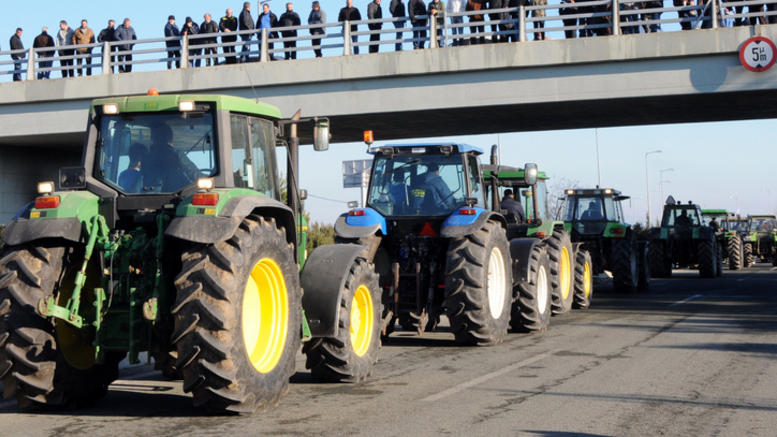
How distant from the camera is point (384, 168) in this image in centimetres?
1370

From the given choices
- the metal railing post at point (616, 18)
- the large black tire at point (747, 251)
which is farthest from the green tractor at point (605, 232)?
the large black tire at point (747, 251)

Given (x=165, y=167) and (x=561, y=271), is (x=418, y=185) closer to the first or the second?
(x=561, y=271)

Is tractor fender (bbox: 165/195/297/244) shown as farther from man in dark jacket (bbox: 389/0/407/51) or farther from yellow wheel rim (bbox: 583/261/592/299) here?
man in dark jacket (bbox: 389/0/407/51)

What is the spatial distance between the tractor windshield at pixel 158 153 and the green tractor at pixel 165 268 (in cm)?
1

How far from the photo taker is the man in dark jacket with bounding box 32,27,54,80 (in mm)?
27016

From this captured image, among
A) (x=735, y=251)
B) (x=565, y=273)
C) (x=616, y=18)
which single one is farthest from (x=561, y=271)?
(x=735, y=251)

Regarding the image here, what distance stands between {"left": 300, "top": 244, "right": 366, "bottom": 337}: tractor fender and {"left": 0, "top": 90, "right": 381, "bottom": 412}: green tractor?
0.06 ft

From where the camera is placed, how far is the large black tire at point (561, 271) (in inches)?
675

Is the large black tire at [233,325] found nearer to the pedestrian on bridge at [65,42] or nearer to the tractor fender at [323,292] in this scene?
the tractor fender at [323,292]

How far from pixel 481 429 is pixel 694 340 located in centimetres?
681

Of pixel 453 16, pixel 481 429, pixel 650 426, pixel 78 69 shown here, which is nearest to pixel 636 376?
pixel 650 426

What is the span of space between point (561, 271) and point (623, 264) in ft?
17.8

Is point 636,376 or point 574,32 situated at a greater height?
point 574,32

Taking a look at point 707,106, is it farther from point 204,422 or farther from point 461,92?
point 204,422
